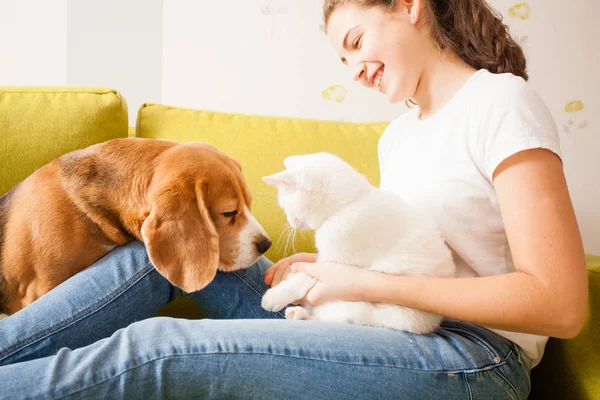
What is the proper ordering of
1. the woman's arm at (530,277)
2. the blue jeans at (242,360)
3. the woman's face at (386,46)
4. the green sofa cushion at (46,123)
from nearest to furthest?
1. the blue jeans at (242,360)
2. the woman's arm at (530,277)
3. the woman's face at (386,46)
4. the green sofa cushion at (46,123)

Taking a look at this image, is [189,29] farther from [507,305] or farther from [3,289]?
[507,305]

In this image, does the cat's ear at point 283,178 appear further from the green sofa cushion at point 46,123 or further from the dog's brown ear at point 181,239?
the green sofa cushion at point 46,123

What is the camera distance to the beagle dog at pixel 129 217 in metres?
1.21

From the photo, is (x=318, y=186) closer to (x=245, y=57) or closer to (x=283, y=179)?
(x=283, y=179)

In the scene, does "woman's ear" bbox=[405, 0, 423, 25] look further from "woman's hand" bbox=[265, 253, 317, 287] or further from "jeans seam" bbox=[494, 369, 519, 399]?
"jeans seam" bbox=[494, 369, 519, 399]

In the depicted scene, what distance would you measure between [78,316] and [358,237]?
2.13ft

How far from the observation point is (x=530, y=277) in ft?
3.15

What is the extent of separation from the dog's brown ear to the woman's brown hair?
69 cm

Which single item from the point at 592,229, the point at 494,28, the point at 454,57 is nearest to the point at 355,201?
the point at 454,57

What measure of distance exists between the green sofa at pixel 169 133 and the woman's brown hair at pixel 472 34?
1.99 feet

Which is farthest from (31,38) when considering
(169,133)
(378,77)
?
(378,77)

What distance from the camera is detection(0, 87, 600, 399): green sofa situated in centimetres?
165

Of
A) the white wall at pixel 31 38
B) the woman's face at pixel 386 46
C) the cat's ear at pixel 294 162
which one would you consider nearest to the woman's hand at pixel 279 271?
the cat's ear at pixel 294 162

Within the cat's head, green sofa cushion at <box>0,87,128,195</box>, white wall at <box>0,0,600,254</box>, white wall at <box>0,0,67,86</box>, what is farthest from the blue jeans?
white wall at <box>0,0,67,86</box>
